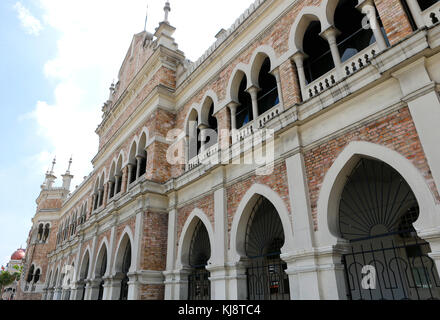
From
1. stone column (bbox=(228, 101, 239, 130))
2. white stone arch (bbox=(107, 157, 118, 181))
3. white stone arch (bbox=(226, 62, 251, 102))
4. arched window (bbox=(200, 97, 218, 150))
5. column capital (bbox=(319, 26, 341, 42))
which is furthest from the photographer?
white stone arch (bbox=(107, 157, 118, 181))

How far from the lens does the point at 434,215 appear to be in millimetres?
4168

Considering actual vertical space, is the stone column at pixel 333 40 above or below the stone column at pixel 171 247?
above

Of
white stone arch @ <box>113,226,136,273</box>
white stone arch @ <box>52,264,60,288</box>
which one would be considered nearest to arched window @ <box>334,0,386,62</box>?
white stone arch @ <box>113,226,136,273</box>

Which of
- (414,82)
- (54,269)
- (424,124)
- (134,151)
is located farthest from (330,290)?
(54,269)

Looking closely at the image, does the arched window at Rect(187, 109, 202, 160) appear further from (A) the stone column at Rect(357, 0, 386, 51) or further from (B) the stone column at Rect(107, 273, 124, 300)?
(A) the stone column at Rect(357, 0, 386, 51)

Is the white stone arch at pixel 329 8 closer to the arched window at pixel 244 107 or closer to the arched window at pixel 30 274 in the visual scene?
the arched window at pixel 244 107

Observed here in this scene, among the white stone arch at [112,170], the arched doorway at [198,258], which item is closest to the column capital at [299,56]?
the arched doorway at [198,258]

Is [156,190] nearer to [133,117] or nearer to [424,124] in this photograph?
[133,117]

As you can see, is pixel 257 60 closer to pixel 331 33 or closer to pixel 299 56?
pixel 299 56

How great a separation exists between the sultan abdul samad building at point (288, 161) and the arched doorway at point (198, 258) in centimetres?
5

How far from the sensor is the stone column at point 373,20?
5537 mm

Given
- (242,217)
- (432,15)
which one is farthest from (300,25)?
(242,217)

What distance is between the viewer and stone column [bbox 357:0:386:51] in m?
5.54

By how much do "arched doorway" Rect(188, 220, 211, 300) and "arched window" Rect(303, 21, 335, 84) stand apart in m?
5.60
